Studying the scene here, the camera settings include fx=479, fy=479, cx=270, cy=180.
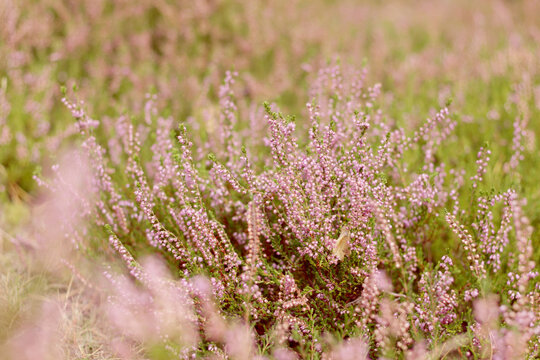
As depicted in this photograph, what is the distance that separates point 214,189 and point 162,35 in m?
2.90

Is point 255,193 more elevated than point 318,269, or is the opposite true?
point 255,193

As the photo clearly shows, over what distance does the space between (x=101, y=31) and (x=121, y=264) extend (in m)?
2.77

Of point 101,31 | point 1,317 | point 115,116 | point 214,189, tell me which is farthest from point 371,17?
point 1,317

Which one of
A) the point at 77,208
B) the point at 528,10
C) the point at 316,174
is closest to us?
the point at 316,174

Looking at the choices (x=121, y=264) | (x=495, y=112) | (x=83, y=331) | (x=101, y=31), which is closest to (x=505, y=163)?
(x=495, y=112)

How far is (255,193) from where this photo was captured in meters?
2.08

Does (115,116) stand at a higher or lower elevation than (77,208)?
higher

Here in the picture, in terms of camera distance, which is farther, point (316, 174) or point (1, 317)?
point (1, 317)

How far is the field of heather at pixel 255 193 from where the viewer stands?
76.4 inches

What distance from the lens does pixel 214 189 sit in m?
2.39

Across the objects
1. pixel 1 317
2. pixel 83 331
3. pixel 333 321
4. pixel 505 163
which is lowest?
pixel 1 317

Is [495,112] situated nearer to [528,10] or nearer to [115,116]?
[115,116]

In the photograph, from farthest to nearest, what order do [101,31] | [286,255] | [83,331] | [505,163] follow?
1. [101,31]
2. [505,163]
3. [83,331]
4. [286,255]

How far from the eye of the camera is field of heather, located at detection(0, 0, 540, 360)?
6.37 ft
